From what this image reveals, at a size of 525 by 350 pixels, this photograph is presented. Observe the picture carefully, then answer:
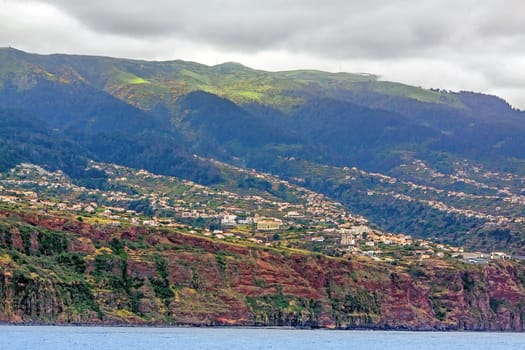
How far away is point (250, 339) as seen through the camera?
655ft

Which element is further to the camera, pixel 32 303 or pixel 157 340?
pixel 32 303

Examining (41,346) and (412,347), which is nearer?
(41,346)

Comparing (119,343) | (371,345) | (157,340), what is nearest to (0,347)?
(119,343)

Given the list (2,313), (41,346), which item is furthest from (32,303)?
(41,346)

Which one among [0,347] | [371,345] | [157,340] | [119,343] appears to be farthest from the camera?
[371,345]

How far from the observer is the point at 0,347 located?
519 feet

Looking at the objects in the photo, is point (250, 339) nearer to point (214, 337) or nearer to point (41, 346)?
point (214, 337)

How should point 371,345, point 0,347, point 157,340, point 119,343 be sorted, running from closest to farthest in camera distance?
point 0,347 → point 119,343 → point 157,340 → point 371,345

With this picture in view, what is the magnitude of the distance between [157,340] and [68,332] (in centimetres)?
1538

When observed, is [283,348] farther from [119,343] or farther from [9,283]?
[9,283]

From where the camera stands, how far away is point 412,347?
197 metres

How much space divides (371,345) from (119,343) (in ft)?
144

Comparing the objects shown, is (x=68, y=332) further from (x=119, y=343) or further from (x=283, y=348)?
(x=283, y=348)

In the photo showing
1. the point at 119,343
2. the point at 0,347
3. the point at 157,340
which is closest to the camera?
the point at 0,347
